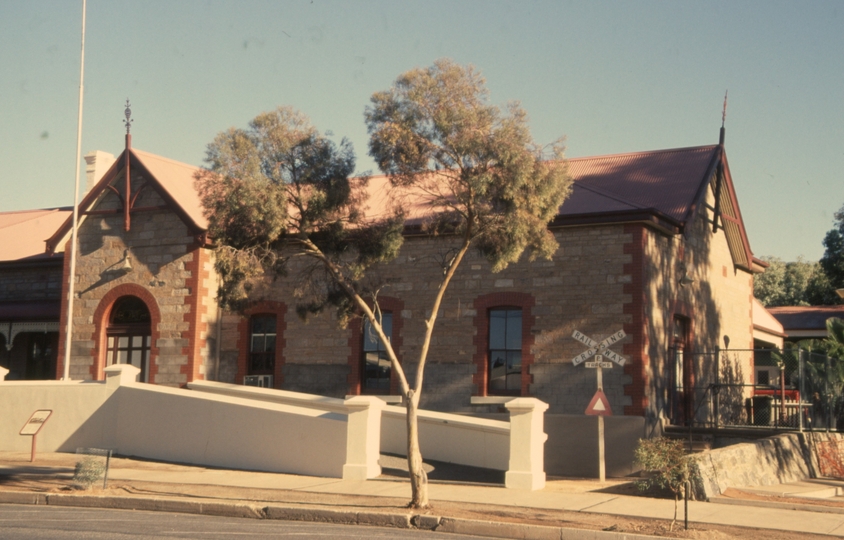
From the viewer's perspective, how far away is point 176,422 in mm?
19547

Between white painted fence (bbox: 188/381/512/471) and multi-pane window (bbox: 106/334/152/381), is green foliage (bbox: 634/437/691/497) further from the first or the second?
multi-pane window (bbox: 106/334/152/381)

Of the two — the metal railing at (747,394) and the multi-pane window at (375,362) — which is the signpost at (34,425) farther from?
the metal railing at (747,394)

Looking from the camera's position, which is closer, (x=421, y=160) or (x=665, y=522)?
(x=665, y=522)

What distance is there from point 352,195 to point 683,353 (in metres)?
9.83

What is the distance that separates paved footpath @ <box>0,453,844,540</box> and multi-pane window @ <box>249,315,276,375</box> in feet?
16.9

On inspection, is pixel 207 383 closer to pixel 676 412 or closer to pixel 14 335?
pixel 14 335

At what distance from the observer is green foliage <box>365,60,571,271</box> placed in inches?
556

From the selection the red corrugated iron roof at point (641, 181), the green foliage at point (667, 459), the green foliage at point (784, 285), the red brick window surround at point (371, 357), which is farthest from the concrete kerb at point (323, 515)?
the green foliage at point (784, 285)

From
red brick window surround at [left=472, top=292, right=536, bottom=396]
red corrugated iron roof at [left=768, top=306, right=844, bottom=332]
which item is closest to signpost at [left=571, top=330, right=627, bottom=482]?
red brick window surround at [left=472, top=292, right=536, bottom=396]

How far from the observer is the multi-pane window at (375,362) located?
74.7 ft

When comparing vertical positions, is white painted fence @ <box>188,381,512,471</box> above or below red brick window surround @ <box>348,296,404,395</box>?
below

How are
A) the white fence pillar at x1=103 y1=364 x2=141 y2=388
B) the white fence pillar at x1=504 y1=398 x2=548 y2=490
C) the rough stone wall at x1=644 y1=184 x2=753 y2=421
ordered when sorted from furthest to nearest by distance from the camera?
the rough stone wall at x1=644 y1=184 x2=753 y2=421, the white fence pillar at x1=103 y1=364 x2=141 y2=388, the white fence pillar at x1=504 y1=398 x2=548 y2=490

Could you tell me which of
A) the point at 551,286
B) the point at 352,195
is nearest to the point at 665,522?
the point at 352,195

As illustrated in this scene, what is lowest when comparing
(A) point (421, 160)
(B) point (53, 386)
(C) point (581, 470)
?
(C) point (581, 470)
